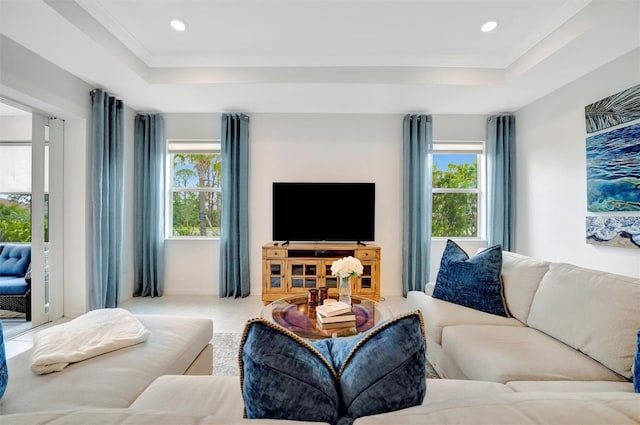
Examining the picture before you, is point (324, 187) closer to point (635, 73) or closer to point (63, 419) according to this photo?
point (635, 73)

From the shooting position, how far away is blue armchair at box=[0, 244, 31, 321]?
2.96 meters

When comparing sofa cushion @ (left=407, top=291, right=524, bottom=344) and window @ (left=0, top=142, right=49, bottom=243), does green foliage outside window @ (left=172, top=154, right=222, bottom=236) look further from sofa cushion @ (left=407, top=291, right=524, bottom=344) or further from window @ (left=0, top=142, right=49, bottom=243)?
sofa cushion @ (left=407, top=291, right=524, bottom=344)

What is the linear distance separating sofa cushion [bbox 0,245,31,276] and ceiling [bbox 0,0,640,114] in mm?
1945

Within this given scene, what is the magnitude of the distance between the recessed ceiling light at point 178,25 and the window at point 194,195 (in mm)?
1795

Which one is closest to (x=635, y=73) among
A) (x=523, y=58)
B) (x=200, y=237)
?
(x=523, y=58)

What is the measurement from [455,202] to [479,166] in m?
0.62

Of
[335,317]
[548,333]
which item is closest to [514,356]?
[548,333]

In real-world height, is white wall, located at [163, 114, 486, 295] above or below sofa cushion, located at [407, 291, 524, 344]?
above

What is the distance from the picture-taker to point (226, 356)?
2291mm

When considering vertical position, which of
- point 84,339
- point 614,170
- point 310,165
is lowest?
A: point 84,339

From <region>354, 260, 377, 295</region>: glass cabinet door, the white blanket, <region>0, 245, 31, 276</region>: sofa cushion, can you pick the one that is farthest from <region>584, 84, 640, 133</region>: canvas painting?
<region>0, 245, 31, 276</region>: sofa cushion

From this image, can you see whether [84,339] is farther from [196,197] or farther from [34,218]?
[196,197]

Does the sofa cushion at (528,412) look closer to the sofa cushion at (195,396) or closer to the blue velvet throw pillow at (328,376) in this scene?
the blue velvet throw pillow at (328,376)

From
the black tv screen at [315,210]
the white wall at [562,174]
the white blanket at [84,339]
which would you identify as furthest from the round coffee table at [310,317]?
the white wall at [562,174]
